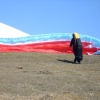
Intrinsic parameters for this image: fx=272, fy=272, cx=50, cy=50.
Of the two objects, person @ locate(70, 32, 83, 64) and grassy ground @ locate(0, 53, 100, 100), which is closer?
grassy ground @ locate(0, 53, 100, 100)

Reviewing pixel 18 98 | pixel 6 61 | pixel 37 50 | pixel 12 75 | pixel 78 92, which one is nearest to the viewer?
pixel 18 98

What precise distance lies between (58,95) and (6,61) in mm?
5698

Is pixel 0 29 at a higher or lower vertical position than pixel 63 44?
higher

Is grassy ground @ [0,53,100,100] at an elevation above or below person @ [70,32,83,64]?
below

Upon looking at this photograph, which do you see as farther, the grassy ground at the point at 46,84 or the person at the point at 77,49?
the person at the point at 77,49

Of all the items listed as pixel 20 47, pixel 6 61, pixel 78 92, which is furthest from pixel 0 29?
pixel 78 92

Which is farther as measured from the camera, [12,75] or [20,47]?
[20,47]

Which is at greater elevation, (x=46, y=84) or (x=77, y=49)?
(x=77, y=49)

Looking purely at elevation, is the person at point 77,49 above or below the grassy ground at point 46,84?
above

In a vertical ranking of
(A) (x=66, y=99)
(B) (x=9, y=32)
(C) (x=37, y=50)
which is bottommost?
(A) (x=66, y=99)

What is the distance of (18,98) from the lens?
6086mm

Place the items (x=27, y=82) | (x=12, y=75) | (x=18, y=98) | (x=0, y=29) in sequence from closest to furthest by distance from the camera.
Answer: (x=18, y=98)
(x=27, y=82)
(x=12, y=75)
(x=0, y=29)

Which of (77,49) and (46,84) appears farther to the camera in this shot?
(77,49)

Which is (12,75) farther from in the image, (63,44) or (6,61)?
(63,44)
